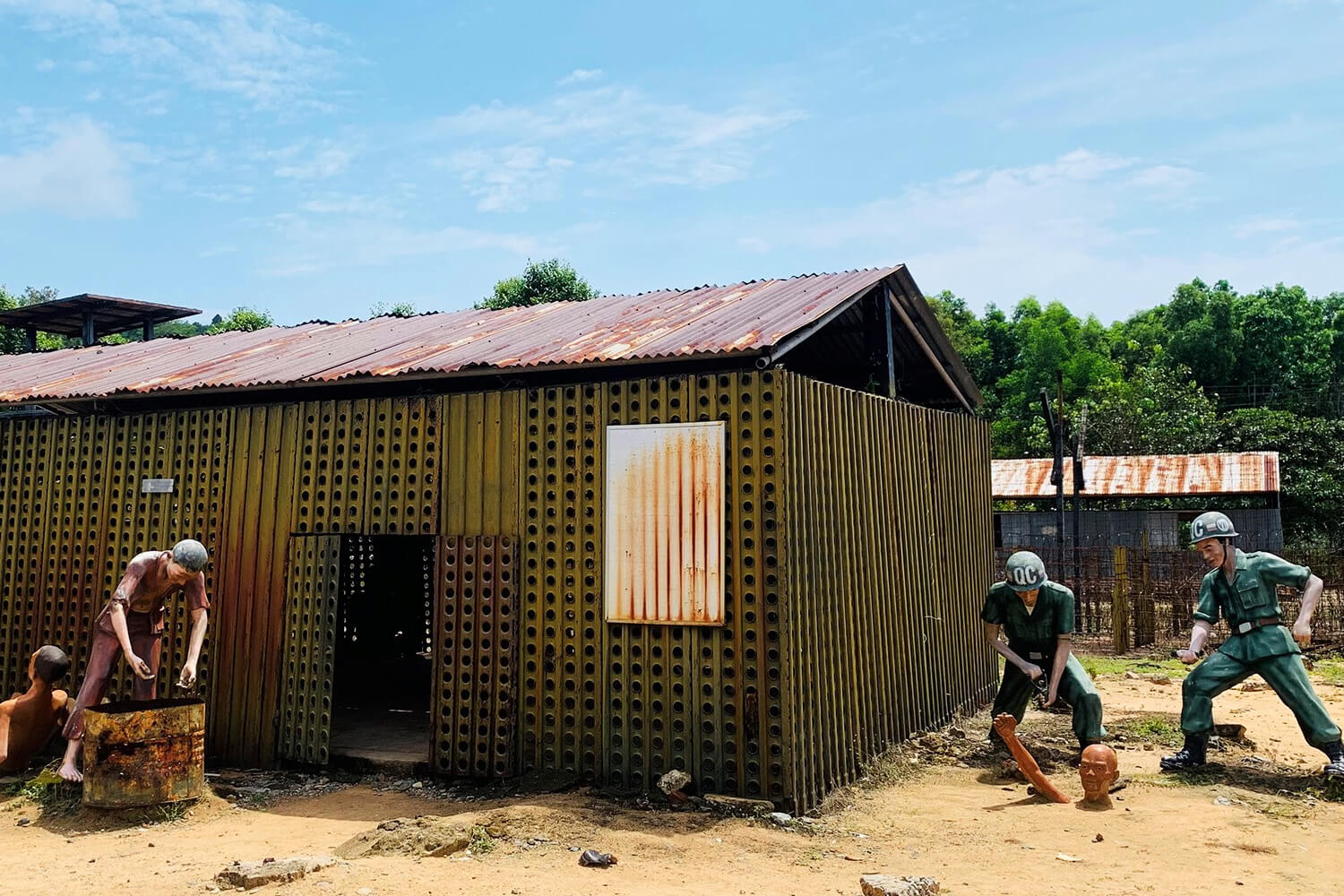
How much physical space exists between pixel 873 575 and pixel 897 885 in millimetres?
3652

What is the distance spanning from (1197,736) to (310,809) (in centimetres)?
657

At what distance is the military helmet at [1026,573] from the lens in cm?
806

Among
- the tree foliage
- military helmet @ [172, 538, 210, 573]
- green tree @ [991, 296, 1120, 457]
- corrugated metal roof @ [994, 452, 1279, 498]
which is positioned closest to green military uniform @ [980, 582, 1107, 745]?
military helmet @ [172, 538, 210, 573]

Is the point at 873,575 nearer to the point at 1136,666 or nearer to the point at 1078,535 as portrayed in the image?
the point at 1136,666

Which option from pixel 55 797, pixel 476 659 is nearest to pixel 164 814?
pixel 55 797

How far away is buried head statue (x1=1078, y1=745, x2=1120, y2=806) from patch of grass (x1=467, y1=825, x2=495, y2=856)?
4.03 meters

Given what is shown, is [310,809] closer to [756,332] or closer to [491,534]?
[491,534]

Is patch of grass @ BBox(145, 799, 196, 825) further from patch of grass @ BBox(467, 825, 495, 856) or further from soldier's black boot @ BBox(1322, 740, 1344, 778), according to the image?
soldier's black boot @ BBox(1322, 740, 1344, 778)

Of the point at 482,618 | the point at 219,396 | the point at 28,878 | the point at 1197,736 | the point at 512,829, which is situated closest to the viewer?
the point at 28,878

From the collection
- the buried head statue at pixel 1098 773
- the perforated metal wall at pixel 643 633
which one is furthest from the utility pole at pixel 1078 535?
the perforated metal wall at pixel 643 633

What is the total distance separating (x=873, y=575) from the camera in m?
8.52

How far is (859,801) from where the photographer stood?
731 cm

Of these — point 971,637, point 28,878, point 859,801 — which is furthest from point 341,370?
point 971,637

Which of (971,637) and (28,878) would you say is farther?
(971,637)
